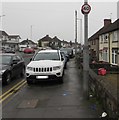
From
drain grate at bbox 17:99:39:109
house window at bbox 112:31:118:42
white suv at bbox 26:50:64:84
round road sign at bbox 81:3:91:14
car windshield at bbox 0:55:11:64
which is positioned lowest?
drain grate at bbox 17:99:39:109

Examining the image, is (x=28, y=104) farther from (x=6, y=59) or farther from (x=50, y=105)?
(x=6, y=59)

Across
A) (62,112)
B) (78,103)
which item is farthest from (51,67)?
(62,112)

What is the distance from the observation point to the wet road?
6000 mm

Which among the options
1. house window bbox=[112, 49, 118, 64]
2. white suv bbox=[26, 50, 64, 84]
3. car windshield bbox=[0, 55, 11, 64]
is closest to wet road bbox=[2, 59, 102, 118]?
white suv bbox=[26, 50, 64, 84]

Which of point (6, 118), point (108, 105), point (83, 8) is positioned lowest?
point (6, 118)

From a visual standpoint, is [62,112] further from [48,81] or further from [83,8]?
[48,81]

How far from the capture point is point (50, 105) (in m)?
6.97

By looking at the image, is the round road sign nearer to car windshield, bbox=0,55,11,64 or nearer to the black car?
the black car

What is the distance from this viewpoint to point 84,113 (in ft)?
→ 19.9

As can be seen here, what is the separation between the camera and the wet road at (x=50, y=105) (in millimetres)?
6000

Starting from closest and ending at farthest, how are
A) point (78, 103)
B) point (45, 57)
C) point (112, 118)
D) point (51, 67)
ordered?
point (112, 118) → point (78, 103) → point (51, 67) → point (45, 57)

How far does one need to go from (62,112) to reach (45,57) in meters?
6.41

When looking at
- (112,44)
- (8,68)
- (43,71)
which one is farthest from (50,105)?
(112,44)

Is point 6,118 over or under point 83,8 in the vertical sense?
under
